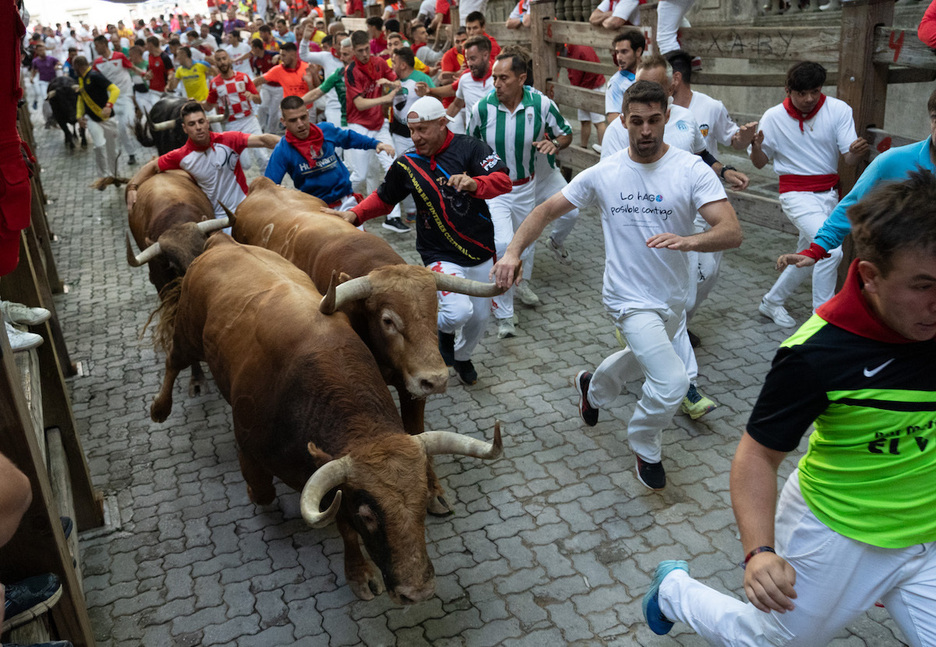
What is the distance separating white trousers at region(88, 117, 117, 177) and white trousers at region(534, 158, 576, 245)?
30.4 feet

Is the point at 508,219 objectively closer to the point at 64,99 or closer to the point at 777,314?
the point at 777,314

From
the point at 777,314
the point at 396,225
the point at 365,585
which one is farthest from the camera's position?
the point at 396,225

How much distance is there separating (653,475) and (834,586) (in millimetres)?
2324

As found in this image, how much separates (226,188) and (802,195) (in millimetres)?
5716

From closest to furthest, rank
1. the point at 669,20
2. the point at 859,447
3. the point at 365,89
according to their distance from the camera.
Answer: the point at 859,447 < the point at 669,20 < the point at 365,89

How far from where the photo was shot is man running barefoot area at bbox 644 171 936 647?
2.42 meters

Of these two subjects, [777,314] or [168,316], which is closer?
[168,316]

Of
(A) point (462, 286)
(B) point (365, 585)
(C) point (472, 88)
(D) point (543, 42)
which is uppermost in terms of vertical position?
(D) point (543, 42)

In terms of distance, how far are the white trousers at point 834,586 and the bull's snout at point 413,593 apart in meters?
1.33

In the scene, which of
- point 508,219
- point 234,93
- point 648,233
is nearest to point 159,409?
point 508,219

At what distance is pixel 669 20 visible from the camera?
346 inches

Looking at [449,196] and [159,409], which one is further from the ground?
[449,196]

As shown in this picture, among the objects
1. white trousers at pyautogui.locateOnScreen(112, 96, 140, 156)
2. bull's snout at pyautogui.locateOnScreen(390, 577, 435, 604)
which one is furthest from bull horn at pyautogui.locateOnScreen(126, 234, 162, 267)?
white trousers at pyautogui.locateOnScreen(112, 96, 140, 156)

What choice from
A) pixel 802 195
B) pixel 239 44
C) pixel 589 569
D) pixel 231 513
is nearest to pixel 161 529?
pixel 231 513
